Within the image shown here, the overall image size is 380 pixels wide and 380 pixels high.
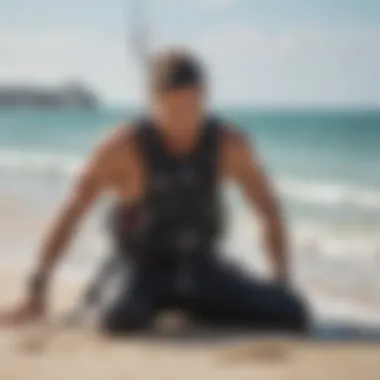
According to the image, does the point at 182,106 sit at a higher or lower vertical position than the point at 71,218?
higher

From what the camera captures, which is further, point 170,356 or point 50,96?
point 50,96

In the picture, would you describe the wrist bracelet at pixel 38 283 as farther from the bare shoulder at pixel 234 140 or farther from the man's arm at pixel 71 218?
the bare shoulder at pixel 234 140

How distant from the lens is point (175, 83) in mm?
1086

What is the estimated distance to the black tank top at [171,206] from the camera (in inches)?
43.3

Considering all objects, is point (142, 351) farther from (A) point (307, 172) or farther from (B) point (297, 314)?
(A) point (307, 172)

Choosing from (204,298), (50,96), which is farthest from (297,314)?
(50,96)

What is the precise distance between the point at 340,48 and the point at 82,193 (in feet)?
1.30

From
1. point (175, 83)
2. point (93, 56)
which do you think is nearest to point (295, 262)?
point (175, 83)

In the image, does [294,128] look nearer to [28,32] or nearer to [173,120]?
[173,120]

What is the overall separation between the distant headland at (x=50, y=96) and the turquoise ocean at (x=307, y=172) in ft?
0.05

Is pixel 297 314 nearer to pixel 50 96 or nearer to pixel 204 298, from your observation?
pixel 204 298

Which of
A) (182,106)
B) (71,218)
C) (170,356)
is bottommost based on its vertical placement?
(170,356)

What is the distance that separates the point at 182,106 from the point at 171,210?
0.45ft

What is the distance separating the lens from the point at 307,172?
1.09 metres
